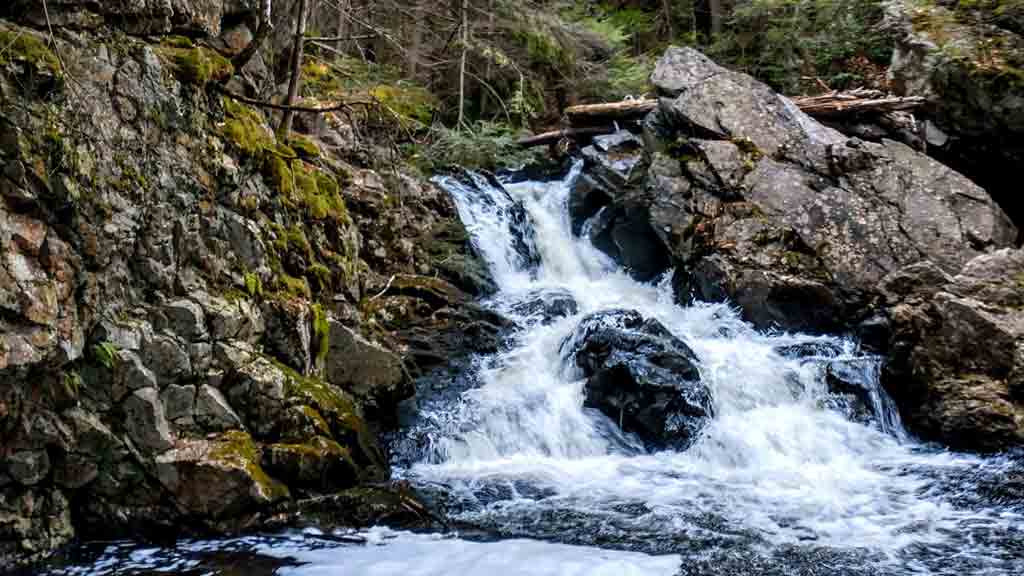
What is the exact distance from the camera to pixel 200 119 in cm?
679

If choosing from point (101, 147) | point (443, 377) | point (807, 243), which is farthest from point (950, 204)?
point (101, 147)

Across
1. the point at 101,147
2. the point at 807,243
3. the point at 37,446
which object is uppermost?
the point at 101,147

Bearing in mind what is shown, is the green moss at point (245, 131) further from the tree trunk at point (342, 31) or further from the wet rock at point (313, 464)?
the tree trunk at point (342, 31)

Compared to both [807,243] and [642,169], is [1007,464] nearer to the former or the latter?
[807,243]

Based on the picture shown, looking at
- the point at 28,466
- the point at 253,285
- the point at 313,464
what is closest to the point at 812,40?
the point at 253,285

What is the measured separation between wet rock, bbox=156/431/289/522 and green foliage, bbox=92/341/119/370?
0.75m

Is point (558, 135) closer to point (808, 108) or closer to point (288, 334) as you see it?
point (808, 108)

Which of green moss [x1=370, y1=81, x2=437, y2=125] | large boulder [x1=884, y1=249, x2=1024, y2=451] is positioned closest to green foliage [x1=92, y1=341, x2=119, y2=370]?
large boulder [x1=884, y1=249, x2=1024, y2=451]

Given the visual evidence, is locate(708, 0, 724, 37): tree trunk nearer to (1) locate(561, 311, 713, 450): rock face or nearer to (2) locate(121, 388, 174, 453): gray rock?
(1) locate(561, 311, 713, 450): rock face

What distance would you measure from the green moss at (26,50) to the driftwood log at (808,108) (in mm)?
11013

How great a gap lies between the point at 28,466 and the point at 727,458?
6148mm

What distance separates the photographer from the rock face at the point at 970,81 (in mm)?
11977

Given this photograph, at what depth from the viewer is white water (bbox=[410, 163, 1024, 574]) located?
20.3 ft

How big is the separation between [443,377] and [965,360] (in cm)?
597
